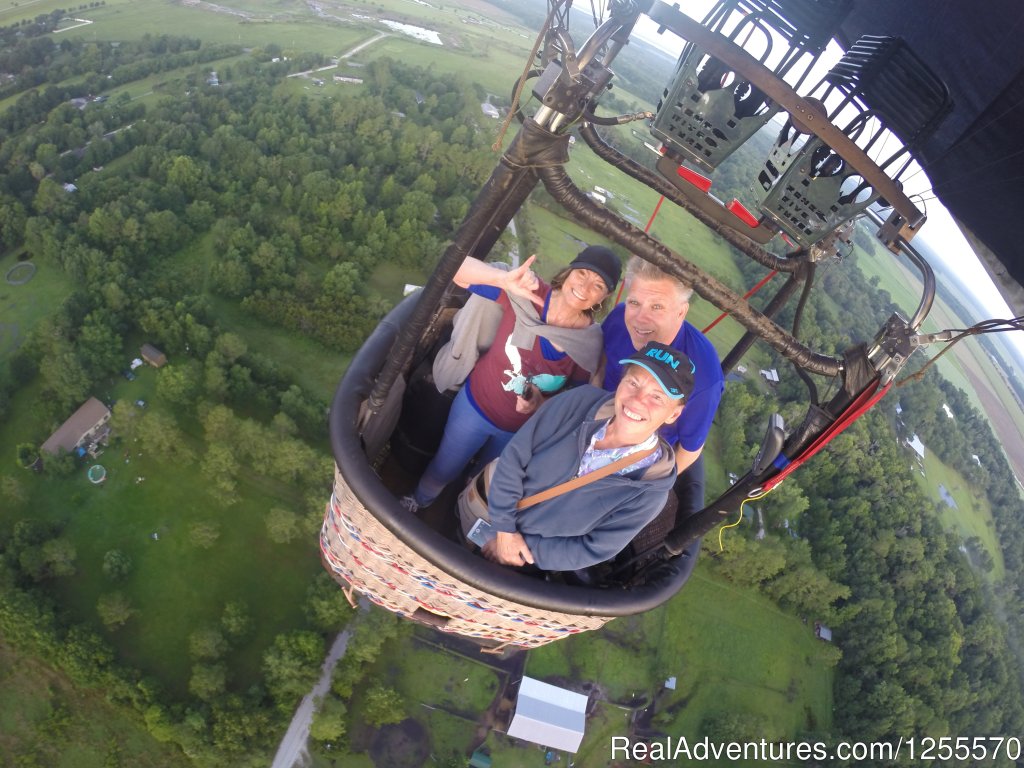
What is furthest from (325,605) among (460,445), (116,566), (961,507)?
(961,507)

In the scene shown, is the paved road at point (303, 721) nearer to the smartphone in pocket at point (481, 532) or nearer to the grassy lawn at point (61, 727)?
the grassy lawn at point (61, 727)

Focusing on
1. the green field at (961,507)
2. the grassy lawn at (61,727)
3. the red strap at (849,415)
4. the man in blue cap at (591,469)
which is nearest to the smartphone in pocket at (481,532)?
the man in blue cap at (591,469)

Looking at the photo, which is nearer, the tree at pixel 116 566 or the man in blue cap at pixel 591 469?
the man in blue cap at pixel 591 469

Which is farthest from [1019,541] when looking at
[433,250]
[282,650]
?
[282,650]

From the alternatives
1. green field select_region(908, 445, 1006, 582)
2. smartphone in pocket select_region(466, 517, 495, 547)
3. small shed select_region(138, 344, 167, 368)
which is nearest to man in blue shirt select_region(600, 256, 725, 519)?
smartphone in pocket select_region(466, 517, 495, 547)

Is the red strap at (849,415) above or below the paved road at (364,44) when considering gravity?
above

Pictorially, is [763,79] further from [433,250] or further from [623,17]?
[433,250]

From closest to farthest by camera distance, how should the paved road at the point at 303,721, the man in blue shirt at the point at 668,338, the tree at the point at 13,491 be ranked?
the man in blue shirt at the point at 668,338, the paved road at the point at 303,721, the tree at the point at 13,491
